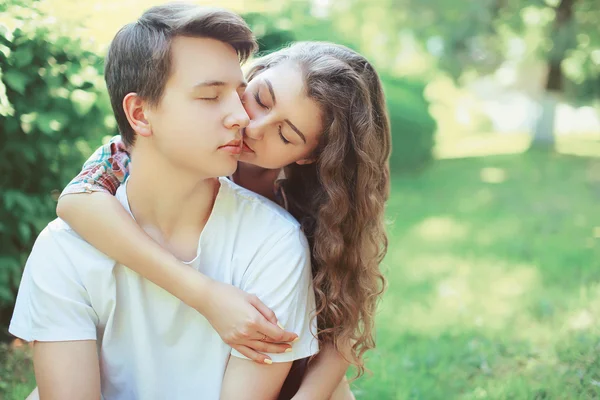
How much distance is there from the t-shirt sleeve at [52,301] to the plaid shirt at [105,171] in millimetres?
198

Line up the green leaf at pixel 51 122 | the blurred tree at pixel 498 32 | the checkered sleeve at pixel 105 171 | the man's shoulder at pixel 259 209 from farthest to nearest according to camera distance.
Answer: the blurred tree at pixel 498 32 → the green leaf at pixel 51 122 → the man's shoulder at pixel 259 209 → the checkered sleeve at pixel 105 171

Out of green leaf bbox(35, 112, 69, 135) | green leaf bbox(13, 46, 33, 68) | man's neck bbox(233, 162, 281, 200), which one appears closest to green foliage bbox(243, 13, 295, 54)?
green leaf bbox(35, 112, 69, 135)

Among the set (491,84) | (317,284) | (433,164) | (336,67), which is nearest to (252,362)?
(317,284)

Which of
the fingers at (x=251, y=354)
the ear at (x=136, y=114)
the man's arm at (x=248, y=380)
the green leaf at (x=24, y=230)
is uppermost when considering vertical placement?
the ear at (x=136, y=114)

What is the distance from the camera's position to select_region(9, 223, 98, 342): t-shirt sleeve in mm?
2371

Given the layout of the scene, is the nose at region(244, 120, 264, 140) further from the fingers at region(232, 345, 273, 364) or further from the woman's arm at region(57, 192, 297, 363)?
the fingers at region(232, 345, 273, 364)

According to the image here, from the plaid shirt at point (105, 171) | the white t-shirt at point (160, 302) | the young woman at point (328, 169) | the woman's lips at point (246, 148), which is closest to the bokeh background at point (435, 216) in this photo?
the plaid shirt at point (105, 171)

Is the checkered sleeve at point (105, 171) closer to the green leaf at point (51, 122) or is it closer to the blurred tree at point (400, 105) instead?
the green leaf at point (51, 122)

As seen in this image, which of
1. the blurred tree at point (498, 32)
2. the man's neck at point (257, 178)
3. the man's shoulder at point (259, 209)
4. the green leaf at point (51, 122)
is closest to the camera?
the man's shoulder at point (259, 209)

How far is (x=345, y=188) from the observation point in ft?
9.16

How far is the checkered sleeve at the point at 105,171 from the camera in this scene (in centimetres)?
254

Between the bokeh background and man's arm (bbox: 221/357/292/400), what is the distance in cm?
138

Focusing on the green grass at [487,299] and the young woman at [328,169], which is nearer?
the young woman at [328,169]

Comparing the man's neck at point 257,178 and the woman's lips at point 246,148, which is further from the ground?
the woman's lips at point 246,148
